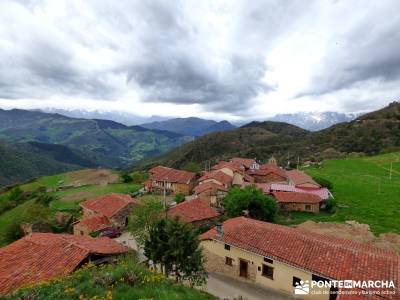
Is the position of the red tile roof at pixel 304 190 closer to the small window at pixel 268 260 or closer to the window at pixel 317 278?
the small window at pixel 268 260

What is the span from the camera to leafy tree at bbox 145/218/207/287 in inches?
838

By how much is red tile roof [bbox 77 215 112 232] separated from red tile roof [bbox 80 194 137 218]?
31.9 inches

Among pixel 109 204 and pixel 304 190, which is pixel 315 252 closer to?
pixel 304 190

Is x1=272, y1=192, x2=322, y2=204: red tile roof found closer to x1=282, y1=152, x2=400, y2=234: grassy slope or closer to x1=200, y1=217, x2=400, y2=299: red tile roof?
x1=282, y1=152, x2=400, y2=234: grassy slope

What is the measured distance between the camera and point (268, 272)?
26344mm

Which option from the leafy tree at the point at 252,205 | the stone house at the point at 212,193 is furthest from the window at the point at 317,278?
the stone house at the point at 212,193

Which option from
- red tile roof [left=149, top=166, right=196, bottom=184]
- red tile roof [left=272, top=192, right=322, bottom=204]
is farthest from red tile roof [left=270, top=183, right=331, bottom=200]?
red tile roof [left=149, top=166, right=196, bottom=184]

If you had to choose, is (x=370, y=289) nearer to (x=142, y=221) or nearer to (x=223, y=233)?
(x=223, y=233)

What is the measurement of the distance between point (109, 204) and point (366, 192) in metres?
49.3

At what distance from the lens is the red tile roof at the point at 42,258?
19.7 metres

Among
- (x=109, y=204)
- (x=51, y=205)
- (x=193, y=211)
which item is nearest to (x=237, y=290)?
(x=193, y=211)

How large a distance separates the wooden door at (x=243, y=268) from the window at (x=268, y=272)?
1.79 metres

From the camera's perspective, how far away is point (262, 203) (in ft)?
133

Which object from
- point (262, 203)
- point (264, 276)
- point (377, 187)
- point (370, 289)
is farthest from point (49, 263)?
point (377, 187)
